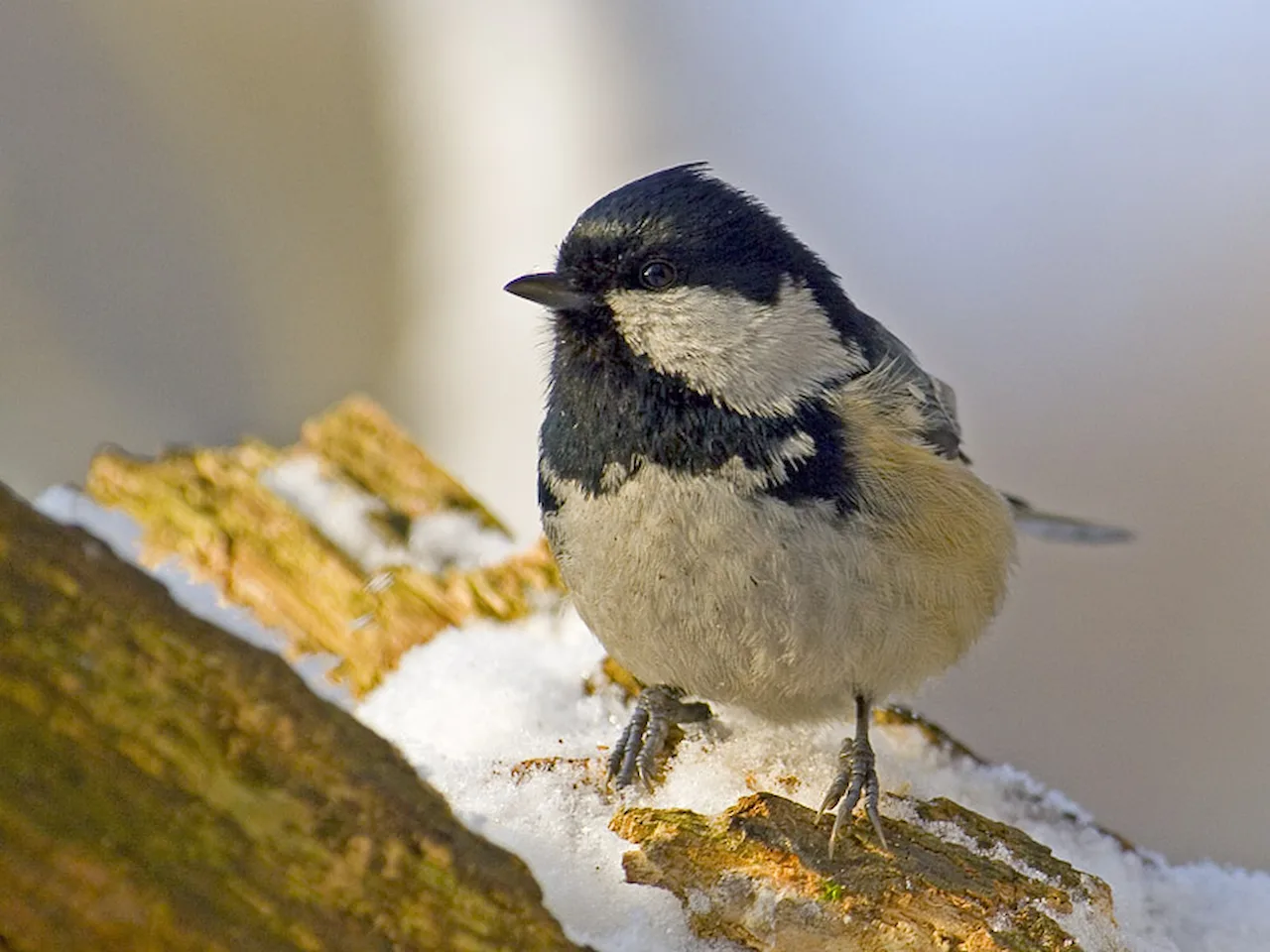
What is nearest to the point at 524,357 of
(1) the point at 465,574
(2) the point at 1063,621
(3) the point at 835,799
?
(2) the point at 1063,621

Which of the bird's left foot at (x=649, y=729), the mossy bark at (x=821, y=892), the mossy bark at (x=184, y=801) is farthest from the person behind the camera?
the bird's left foot at (x=649, y=729)

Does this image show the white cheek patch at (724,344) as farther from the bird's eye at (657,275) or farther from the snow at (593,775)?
the snow at (593,775)

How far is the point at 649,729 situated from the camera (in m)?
1.67

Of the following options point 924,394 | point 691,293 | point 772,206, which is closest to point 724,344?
point 691,293

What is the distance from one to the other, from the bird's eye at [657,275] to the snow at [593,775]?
1.97ft

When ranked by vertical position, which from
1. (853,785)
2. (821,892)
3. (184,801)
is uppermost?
(853,785)

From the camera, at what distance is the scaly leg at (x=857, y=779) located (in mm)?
1391

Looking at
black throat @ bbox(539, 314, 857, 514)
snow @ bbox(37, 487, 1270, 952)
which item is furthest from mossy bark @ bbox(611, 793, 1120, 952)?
black throat @ bbox(539, 314, 857, 514)

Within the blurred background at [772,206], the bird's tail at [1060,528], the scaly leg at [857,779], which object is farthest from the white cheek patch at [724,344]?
the blurred background at [772,206]

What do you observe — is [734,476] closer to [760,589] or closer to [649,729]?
[760,589]

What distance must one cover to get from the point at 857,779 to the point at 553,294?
0.70 meters

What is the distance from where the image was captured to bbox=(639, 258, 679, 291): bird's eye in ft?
4.79

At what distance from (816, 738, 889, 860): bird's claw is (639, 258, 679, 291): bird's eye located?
24.9 inches

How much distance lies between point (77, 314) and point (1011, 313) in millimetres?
2898
